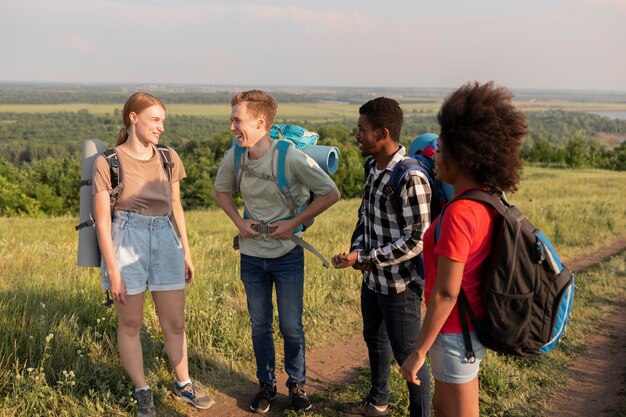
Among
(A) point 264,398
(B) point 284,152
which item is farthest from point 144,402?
(B) point 284,152

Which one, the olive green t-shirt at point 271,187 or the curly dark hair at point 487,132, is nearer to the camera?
the curly dark hair at point 487,132

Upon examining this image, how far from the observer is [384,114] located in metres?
3.27

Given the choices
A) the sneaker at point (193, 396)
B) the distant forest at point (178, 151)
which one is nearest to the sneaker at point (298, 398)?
the sneaker at point (193, 396)

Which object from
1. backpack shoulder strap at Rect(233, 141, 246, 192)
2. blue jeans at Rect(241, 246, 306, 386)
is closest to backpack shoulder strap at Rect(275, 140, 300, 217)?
backpack shoulder strap at Rect(233, 141, 246, 192)

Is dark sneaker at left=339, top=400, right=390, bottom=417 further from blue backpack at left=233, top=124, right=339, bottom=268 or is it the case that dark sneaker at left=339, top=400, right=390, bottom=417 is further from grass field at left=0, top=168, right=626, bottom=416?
blue backpack at left=233, top=124, right=339, bottom=268

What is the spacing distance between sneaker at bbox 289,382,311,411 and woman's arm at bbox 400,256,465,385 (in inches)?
68.8

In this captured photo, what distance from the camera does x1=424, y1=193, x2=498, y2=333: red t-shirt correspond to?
7.25 ft

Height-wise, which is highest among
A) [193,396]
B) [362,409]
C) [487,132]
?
[487,132]

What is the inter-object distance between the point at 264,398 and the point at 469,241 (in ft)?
7.75

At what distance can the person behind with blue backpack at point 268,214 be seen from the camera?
11.7 feet

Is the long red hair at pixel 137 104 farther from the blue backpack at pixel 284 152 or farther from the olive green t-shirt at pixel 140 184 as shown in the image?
the blue backpack at pixel 284 152

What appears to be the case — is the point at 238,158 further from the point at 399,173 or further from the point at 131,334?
the point at 131,334

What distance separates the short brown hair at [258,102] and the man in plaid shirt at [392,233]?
0.61m

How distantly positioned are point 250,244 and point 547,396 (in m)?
2.58
